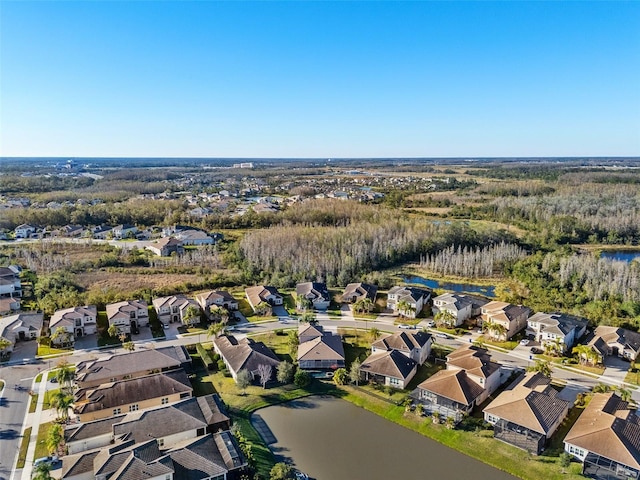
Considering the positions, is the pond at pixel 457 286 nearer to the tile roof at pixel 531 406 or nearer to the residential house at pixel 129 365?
the tile roof at pixel 531 406

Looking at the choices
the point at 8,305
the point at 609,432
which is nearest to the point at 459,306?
the point at 609,432

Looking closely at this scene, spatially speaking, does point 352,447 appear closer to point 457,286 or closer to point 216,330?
point 216,330

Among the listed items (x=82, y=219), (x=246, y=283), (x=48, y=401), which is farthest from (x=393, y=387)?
(x=82, y=219)

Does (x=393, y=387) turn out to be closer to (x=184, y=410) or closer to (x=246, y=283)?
(x=184, y=410)

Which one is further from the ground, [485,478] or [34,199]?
[34,199]

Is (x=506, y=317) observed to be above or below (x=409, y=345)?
above

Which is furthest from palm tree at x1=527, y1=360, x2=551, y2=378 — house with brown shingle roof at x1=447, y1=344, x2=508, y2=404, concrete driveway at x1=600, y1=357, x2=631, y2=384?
concrete driveway at x1=600, y1=357, x2=631, y2=384

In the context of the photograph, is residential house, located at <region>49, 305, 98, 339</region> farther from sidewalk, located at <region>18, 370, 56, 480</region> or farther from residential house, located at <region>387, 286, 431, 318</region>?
residential house, located at <region>387, 286, 431, 318</region>
